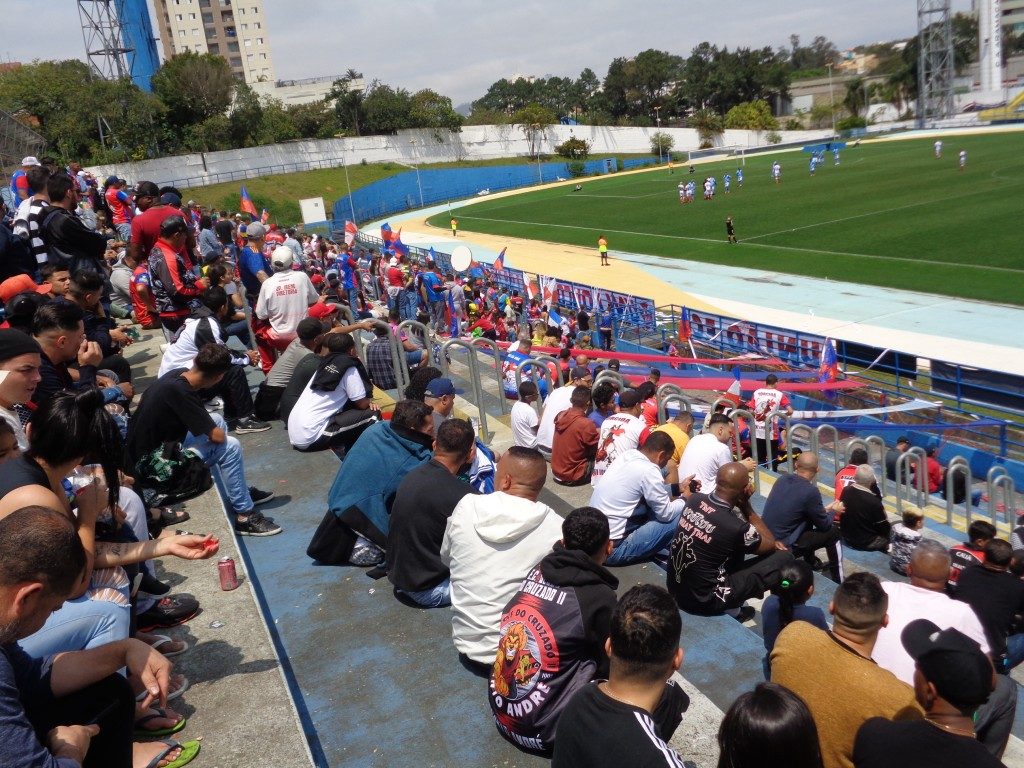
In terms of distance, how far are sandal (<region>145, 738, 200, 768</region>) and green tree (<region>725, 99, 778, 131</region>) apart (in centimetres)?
10201

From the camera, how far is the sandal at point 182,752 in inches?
147

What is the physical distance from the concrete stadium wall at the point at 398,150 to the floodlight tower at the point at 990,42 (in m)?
19.5

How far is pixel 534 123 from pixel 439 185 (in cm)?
2027

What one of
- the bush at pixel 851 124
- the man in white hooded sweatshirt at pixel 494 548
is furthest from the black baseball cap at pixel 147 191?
the bush at pixel 851 124

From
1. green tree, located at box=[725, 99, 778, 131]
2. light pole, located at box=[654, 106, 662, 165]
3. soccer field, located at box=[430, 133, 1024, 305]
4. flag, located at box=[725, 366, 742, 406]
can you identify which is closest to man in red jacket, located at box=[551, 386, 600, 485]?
flag, located at box=[725, 366, 742, 406]

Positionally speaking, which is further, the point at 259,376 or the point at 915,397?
the point at 915,397

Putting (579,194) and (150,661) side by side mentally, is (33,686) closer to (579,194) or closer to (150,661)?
(150,661)

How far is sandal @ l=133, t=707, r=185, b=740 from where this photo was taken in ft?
12.8

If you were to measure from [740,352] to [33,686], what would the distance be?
18.0m

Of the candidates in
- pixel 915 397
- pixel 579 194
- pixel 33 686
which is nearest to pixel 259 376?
pixel 33 686

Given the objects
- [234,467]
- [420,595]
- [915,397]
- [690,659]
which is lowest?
[915,397]

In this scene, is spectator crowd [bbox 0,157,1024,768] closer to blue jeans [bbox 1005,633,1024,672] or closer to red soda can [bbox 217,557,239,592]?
blue jeans [bbox 1005,633,1024,672]

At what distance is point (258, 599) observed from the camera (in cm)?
532

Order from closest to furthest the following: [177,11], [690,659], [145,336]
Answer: [690,659], [145,336], [177,11]
